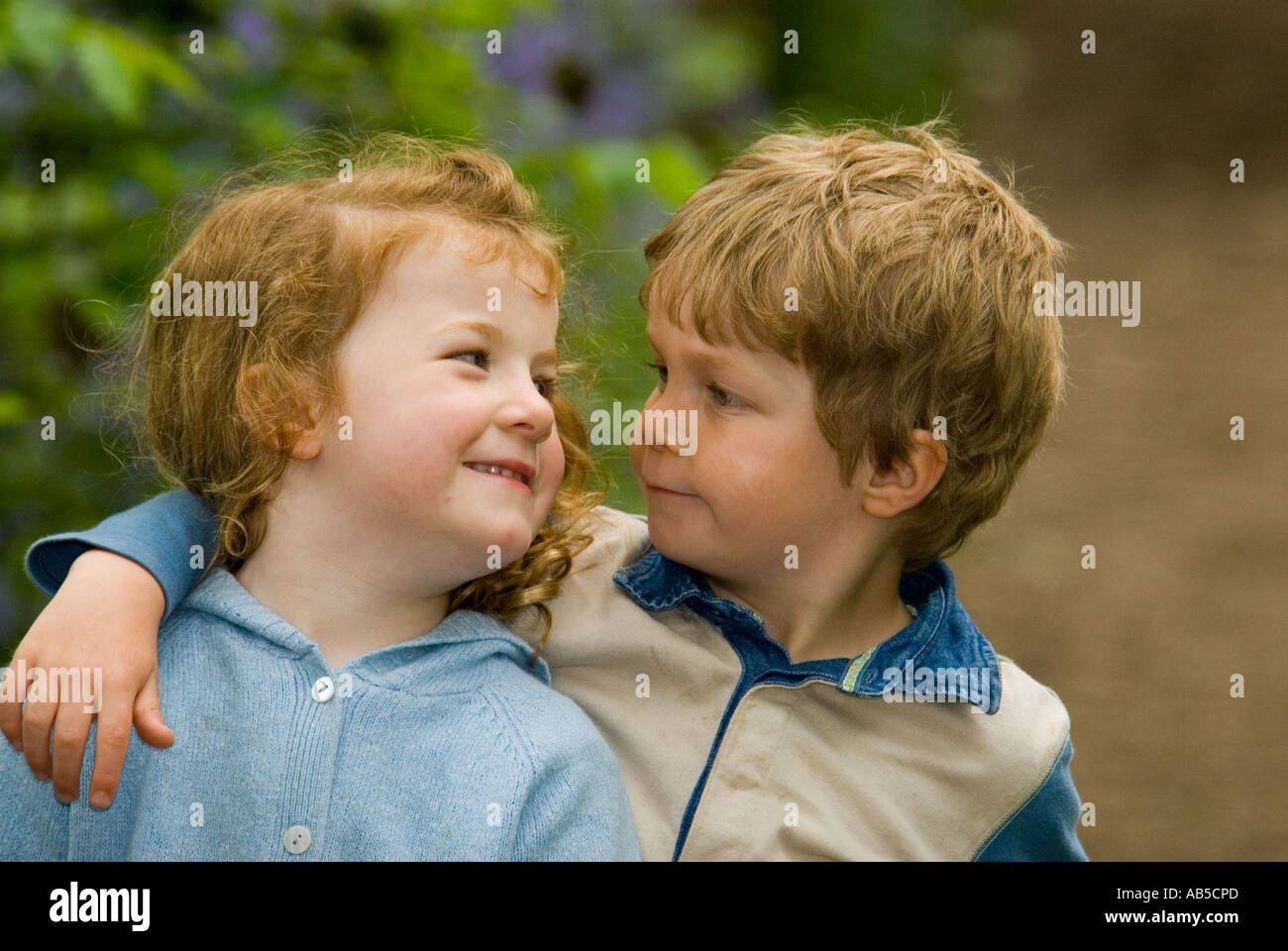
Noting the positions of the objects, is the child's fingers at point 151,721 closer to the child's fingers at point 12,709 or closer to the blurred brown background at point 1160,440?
the child's fingers at point 12,709

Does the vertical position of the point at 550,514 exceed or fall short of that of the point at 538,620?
it exceeds it

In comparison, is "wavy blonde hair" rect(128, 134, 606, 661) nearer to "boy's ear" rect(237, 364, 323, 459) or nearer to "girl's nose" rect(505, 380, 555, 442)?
"boy's ear" rect(237, 364, 323, 459)

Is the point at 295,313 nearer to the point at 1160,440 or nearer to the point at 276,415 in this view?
the point at 276,415

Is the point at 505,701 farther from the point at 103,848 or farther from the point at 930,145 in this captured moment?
the point at 930,145

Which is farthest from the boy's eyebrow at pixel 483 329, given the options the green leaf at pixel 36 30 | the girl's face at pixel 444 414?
the green leaf at pixel 36 30

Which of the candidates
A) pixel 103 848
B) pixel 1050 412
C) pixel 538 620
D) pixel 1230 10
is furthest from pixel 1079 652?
pixel 1230 10

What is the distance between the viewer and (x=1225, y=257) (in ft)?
22.9

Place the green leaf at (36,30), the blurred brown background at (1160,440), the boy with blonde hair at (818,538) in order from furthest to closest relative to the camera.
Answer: the blurred brown background at (1160,440) → the green leaf at (36,30) → the boy with blonde hair at (818,538)

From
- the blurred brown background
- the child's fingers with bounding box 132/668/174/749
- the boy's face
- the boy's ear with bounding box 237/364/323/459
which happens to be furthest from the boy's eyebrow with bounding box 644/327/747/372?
the blurred brown background

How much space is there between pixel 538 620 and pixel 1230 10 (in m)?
7.07

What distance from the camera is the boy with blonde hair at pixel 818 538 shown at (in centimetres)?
175

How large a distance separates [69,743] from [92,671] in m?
0.08

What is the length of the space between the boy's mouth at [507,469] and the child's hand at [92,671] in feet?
1.27

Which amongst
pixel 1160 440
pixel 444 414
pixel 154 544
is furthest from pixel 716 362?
pixel 1160 440
